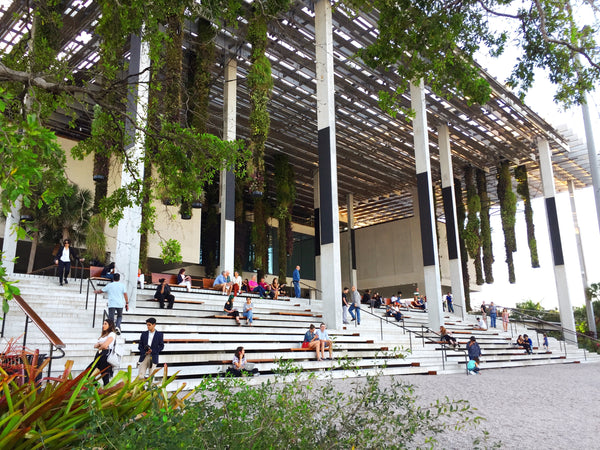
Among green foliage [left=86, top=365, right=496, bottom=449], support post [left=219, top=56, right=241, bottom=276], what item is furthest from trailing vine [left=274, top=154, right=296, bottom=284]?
green foliage [left=86, top=365, right=496, bottom=449]

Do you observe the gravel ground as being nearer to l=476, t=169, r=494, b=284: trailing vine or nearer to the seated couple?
the seated couple

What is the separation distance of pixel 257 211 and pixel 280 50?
7.87 metres

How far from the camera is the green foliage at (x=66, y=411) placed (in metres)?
2.75

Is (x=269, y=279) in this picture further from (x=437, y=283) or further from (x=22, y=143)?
(x=22, y=143)

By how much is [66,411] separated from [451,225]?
24443 millimetres

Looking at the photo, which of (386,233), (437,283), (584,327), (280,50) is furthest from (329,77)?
(584,327)

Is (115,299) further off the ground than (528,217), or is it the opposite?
(528,217)

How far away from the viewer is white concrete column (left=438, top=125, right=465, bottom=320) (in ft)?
81.8

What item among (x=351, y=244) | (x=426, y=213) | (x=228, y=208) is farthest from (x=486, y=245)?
(x=228, y=208)

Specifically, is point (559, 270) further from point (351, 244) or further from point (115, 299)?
point (115, 299)

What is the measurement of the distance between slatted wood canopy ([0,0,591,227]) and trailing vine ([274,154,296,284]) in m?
2.78

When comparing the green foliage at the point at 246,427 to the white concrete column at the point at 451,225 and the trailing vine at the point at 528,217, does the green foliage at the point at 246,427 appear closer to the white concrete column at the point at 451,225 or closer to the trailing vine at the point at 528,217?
the white concrete column at the point at 451,225

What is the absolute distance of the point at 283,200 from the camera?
23859 mm

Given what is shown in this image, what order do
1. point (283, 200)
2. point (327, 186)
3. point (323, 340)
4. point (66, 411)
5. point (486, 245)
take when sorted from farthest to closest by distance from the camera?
1. point (486, 245)
2. point (283, 200)
3. point (327, 186)
4. point (323, 340)
5. point (66, 411)
